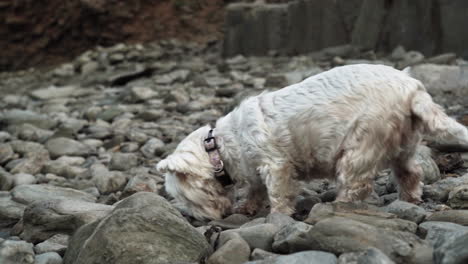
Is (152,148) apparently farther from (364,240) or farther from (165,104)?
(364,240)

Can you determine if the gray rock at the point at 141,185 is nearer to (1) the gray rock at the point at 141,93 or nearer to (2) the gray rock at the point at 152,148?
(2) the gray rock at the point at 152,148

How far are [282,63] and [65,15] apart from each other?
8.67 m


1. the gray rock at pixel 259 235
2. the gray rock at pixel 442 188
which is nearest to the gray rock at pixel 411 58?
the gray rock at pixel 442 188

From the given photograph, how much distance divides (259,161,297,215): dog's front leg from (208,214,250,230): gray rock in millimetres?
247

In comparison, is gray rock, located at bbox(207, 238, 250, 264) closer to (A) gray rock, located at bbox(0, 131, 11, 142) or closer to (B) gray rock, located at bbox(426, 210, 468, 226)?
(B) gray rock, located at bbox(426, 210, 468, 226)

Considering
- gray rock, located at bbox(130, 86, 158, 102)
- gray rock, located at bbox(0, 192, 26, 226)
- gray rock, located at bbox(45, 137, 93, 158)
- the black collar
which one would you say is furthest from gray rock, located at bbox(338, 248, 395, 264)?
gray rock, located at bbox(130, 86, 158, 102)

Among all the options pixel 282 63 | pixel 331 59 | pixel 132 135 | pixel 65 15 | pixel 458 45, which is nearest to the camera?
pixel 132 135

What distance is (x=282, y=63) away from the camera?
12.4m

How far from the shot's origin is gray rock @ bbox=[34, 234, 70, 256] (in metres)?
3.96

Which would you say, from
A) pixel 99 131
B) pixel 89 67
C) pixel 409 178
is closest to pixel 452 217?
pixel 409 178

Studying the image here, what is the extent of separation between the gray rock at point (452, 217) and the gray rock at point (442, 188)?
0.85m

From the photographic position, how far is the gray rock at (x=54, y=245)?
396cm

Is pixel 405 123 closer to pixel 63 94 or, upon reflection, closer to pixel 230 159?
pixel 230 159

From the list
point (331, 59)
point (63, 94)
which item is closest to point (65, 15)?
point (63, 94)
